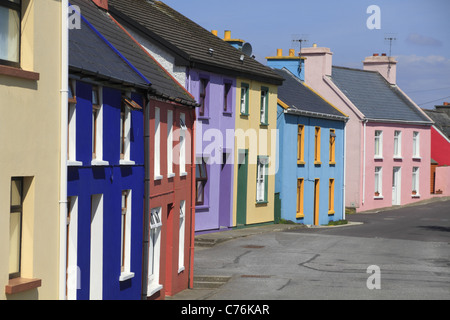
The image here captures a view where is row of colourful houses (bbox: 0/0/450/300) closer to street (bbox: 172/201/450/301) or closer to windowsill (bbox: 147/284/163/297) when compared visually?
windowsill (bbox: 147/284/163/297)

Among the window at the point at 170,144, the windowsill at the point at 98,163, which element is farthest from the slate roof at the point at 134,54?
the windowsill at the point at 98,163

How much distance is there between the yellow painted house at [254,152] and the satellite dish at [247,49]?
2963mm

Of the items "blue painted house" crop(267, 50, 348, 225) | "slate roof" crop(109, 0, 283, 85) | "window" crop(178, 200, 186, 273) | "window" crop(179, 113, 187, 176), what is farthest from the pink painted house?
"window" crop(178, 200, 186, 273)

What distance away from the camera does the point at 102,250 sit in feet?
48.9

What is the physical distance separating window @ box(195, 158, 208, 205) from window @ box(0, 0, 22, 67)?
21.2m

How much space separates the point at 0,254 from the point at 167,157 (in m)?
10.4

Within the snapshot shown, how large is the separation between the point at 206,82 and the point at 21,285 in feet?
74.9

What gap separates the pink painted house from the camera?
53688 millimetres

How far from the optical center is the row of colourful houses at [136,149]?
11.5 meters

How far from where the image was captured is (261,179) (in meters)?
38.2

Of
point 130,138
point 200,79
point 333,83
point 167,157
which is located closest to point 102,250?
point 130,138

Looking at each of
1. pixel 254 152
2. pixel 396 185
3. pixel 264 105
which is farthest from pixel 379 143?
pixel 254 152

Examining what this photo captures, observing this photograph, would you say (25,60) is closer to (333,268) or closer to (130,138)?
(130,138)

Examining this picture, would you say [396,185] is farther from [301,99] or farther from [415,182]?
[301,99]
